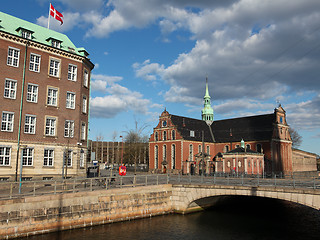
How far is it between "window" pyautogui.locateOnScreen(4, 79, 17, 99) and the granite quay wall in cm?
1606

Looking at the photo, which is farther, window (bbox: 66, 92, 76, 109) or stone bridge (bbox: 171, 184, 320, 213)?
window (bbox: 66, 92, 76, 109)

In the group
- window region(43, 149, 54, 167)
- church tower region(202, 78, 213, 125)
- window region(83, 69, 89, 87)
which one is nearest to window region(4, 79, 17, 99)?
window region(43, 149, 54, 167)

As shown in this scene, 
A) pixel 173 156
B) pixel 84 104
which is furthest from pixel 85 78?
pixel 173 156

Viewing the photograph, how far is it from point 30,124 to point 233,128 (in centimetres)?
5526

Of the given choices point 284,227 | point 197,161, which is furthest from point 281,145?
point 284,227

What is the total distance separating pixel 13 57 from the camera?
99.5 feet

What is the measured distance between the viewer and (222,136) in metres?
75.3

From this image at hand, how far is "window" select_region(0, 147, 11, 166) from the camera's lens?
2898 cm

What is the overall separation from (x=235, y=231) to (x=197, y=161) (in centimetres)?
4166

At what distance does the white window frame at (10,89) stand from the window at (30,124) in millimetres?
2765

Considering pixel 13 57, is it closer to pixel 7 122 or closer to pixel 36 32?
pixel 36 32

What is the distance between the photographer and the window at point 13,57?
30.1 m

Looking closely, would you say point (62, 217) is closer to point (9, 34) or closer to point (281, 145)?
point (9, 34)

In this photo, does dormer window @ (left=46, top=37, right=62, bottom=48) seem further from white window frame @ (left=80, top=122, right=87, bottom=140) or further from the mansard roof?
white window frame @ (left=80, top=122, right=87, bottom=140)
